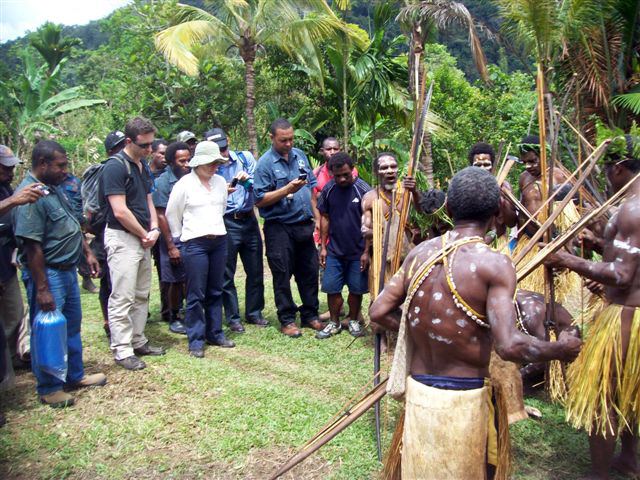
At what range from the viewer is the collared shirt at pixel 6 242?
4.89m

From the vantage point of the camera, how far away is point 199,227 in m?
5.87

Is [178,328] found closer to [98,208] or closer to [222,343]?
[222,343]

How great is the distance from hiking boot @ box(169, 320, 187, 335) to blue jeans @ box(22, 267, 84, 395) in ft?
5.71

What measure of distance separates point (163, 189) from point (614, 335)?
4836 millimetres

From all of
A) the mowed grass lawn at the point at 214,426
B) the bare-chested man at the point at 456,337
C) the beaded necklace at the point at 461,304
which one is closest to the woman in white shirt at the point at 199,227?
the mowed grass lawn at the point at 214,426

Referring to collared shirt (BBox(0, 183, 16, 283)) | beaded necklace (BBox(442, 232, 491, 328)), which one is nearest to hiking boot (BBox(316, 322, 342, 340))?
collared shirt (BBox(0, 183, 16, 283))

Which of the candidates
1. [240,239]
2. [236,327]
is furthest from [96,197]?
[236,327]

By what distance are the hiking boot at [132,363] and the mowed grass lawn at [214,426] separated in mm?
71

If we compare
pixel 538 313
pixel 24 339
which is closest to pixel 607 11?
pixel 538 313

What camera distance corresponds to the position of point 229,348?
6.20 metres

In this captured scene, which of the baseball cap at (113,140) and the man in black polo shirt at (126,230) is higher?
the baseball cap at (113,140)

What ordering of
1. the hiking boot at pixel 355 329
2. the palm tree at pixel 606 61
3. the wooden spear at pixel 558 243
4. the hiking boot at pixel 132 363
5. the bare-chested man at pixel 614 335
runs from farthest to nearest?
the palm tree at pixel 606 61, the hiking boot at pixel 355 329, the hiking boot at pixel 132 363, the bare-chested man at pixel 614 335, the wooden spear at pixel 558 243

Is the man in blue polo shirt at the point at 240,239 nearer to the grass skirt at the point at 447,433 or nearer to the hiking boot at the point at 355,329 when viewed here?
the hiking boot at the point at 355,329

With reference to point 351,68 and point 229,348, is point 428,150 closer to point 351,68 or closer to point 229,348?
point 351,68
